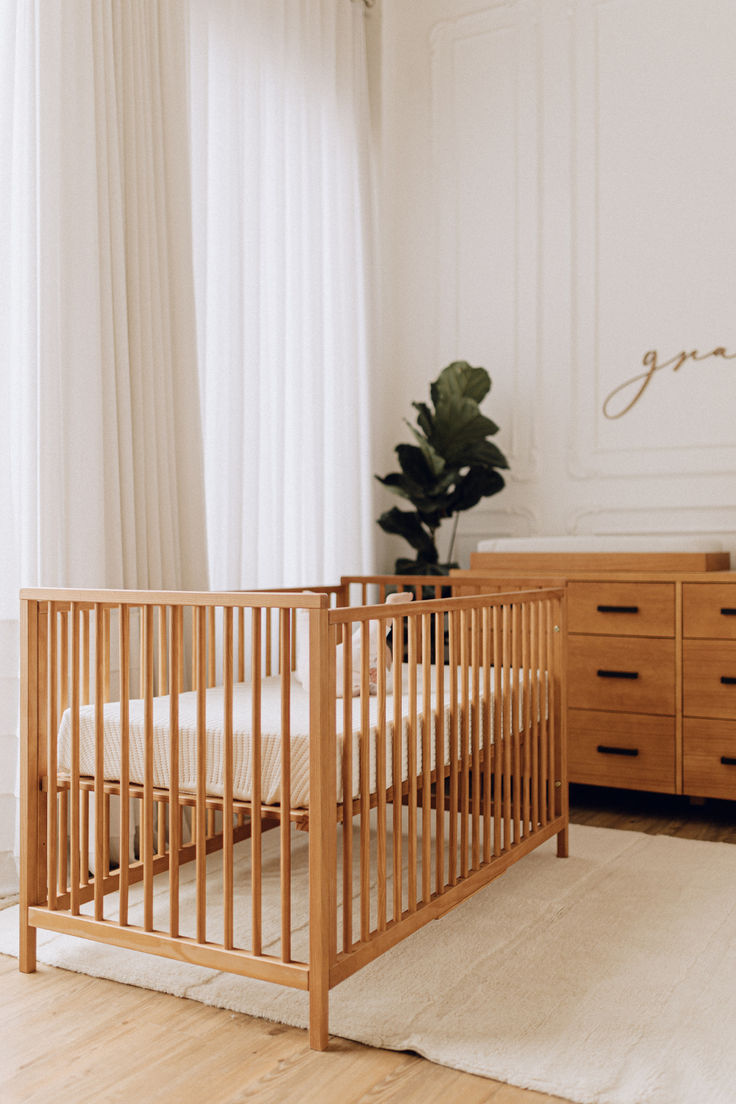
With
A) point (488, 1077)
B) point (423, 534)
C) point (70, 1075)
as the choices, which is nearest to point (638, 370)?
point (423, 534)

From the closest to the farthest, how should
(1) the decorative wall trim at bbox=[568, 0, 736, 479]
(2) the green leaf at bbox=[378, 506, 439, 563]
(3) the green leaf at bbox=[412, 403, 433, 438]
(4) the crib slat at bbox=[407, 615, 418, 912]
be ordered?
(4) the crib slat at bbox=[407, 615, 418, 912] < (1) the decorative wall trim at bbox=[568, 0, 736, 479] < (3) the green leaf at bbox=[412, 403, 433, 438] < (2) the green leaf at bbox=[378, 506, 439, 563]

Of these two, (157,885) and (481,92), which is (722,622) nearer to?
(157,885)

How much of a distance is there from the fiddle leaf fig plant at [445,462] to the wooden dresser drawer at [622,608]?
0.61 meters

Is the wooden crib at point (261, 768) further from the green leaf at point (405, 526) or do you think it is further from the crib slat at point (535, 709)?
the green leaf at point (405, 526)

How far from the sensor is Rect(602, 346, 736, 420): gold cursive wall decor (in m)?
3.32

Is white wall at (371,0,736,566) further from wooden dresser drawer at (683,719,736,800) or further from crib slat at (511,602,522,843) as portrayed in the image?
crib slat at (511,602,522,843)

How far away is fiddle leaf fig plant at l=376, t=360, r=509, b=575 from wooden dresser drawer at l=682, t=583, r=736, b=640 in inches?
33.5

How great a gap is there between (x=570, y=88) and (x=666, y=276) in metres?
0.83

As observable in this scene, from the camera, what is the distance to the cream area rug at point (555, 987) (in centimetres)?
148

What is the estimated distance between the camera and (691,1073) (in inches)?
57.3

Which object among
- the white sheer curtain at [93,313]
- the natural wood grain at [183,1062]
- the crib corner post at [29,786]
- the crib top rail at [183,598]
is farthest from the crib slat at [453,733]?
the white sheer curtain at [93,313]

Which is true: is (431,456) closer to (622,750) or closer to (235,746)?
(622,750)

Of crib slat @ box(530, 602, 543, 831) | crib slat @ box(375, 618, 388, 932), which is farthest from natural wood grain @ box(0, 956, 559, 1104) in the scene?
crib slat @ box(530, 602, 543, 831)

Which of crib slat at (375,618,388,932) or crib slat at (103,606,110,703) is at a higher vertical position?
crib slat at (103,606,110,703)
